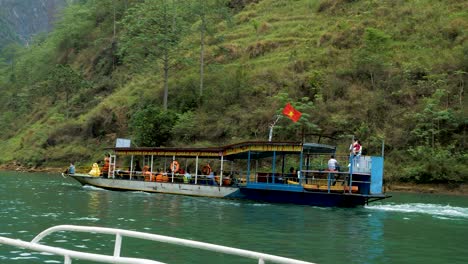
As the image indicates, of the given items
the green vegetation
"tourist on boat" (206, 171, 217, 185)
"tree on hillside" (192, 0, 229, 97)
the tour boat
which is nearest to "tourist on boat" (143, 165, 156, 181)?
the tour boat

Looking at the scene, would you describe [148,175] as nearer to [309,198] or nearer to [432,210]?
[309,198]

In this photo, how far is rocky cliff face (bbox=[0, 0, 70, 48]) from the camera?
18638cm

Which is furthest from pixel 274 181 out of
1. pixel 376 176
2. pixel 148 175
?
pixel 148 175

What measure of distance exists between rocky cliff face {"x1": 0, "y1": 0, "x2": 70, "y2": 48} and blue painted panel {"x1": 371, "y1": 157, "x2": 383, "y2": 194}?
171407mm

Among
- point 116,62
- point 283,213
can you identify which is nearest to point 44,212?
point 283,213

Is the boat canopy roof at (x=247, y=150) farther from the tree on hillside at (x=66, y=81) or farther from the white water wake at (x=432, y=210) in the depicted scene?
the tree on hillside at (x=66, y=81)

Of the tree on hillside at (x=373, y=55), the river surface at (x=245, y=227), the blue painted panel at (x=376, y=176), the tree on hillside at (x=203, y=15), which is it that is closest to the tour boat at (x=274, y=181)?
the blue painted panel at (x=376, y=176)

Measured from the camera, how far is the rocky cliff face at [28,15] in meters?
186

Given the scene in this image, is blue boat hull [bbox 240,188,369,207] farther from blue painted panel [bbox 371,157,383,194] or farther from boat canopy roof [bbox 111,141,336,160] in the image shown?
boat canopy roof [bbox 111,141,336,160]

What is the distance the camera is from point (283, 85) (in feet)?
174

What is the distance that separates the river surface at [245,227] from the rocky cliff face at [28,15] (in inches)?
6700

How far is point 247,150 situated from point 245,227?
11.4 m

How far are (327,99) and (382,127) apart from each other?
19.4 feet

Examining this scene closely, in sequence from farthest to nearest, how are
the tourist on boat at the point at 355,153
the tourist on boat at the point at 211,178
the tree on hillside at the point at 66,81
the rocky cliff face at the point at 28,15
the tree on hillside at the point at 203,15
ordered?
the rocky cliff face at the point at 28,15 < the tree on hillside at the point at 66,81 < the tree on hillside at the point at 203,15 < the tourist on boat at the point at 211,178 < the tourist on boat at the point at 355,153
